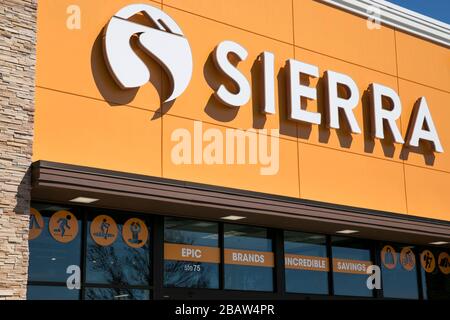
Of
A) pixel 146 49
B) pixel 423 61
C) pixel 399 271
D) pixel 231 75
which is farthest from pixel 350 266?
pixel 146 49

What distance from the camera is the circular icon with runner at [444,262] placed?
70.4 ft

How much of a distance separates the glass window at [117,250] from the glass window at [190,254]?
0.50 m

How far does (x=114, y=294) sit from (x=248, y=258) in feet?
11.5

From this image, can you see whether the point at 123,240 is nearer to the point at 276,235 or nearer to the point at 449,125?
the point at 276,235

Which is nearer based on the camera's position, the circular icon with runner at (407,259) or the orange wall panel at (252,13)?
the orange wall panel at (252,13)

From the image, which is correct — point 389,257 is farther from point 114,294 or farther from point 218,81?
point 114,294

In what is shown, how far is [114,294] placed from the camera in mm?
14945

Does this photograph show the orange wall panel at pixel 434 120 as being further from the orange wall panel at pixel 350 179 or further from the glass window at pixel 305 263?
the glass window at pixel 305 263

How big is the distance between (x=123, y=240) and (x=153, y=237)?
28.0 inches

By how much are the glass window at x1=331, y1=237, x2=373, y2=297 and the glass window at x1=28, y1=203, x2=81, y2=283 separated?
7007 mm

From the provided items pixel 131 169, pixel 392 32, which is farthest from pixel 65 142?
pixel 392 32

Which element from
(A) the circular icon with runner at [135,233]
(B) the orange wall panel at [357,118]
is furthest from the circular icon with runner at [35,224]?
(B) the orange wall panel at [357,118]

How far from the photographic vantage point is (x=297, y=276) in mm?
18031

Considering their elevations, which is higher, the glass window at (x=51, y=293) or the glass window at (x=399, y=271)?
the glass window at (x=399, y=271)
